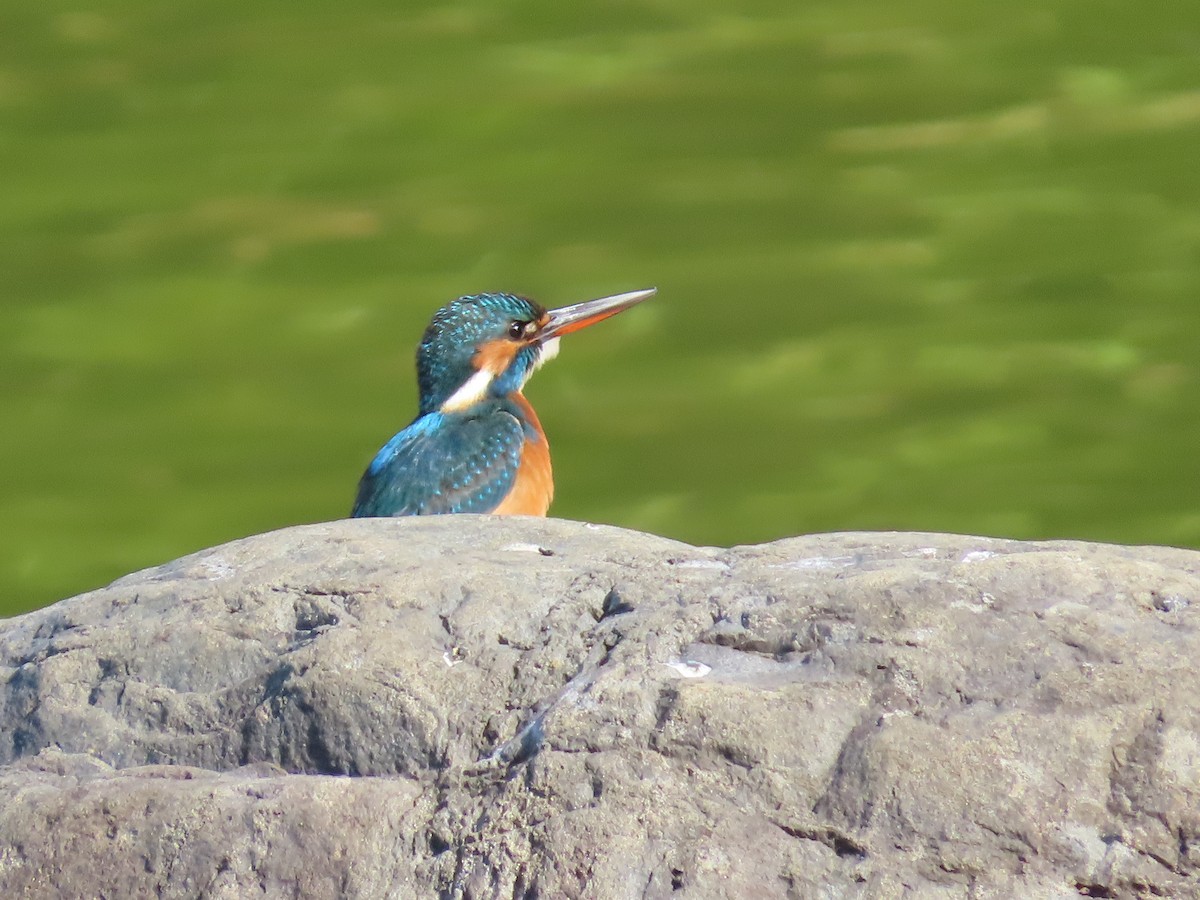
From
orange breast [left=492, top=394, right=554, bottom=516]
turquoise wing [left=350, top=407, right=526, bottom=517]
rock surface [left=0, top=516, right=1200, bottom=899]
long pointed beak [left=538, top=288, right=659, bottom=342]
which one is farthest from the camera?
long pointed beak [left=538, top=288, right=659, bottom=342]

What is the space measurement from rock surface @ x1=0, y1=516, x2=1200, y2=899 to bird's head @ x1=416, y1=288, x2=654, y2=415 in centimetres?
280

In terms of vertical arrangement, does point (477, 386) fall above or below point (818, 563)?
above

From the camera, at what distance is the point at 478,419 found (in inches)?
203

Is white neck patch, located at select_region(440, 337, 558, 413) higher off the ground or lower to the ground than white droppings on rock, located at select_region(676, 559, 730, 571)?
higher

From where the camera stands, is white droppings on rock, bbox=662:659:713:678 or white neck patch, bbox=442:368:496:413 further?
white neck patch, bbox=442:368:496:413

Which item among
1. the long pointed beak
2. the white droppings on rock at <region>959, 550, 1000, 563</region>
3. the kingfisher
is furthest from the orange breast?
the white droppings on rock at <region>959, 550, 1000, 563</region>

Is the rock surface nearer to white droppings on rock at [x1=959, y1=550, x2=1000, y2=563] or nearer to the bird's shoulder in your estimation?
white droppings on rock at [x1=959, y1=550, x2=1000, y2=563]

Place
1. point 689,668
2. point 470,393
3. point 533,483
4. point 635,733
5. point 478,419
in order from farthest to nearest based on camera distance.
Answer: point 470,393 → point 478,419 → point 533,483 → point 689,668 → point 635,733

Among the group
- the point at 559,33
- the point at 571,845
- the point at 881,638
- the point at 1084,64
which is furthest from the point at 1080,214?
the point at 571,845

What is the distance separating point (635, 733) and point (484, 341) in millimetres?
3389

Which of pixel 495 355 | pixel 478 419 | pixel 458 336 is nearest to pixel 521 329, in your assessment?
pixel 495 355

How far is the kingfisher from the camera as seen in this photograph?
486 centimetres

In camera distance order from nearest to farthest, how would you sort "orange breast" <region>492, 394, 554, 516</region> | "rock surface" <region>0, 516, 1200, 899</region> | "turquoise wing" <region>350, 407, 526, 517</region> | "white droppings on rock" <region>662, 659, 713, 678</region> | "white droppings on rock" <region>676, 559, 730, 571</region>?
"rock surface" <region>0, 516, 1200, 899</region>, "white droppings on rock" <region>662, 659, 713, 678</region>, "white droppings on rock" <region>676, 559, 730, 571</region>, "turquoise wing" <region>350, 407, 526, 517</region>, "orange breast" <region>492, 394, 554, 516</region>

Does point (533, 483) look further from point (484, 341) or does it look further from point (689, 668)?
point (689, 668)
